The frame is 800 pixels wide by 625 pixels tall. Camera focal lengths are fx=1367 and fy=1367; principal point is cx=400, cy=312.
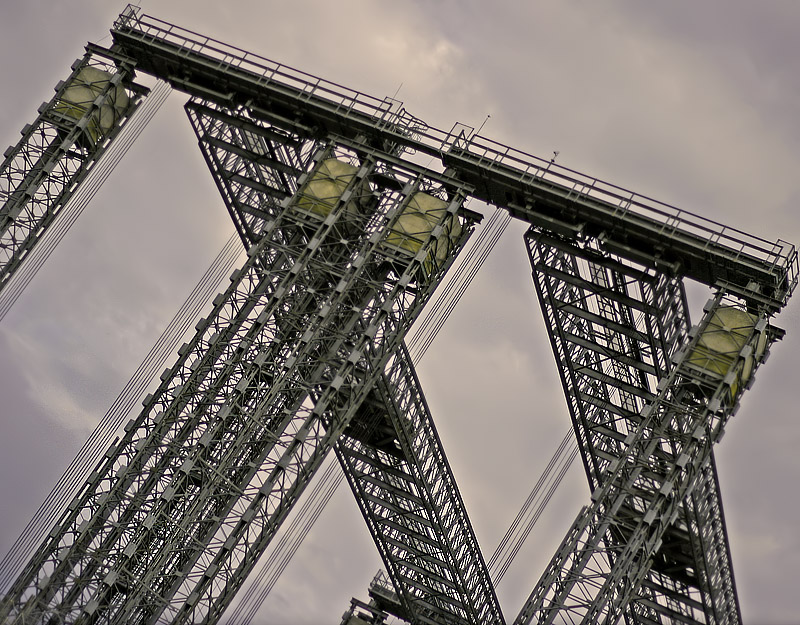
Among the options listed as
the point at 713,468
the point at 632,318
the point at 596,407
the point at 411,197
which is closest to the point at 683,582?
the point at 713,468

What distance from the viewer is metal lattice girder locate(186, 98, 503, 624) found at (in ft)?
184

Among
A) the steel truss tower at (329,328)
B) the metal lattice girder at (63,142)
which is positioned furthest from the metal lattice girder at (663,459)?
the metal lattice girder at (63,142)

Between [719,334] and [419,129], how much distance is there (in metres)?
13.8

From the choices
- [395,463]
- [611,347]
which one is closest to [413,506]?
[395,463]

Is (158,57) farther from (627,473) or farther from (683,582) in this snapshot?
(683,582)

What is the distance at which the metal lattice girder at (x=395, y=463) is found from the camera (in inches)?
2211

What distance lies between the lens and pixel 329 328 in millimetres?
51312

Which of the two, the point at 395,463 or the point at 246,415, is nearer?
the point at 246,415

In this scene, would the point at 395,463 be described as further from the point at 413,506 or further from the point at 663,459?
the point at 663,459

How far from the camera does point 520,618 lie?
47.8 meters

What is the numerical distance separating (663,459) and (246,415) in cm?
1588

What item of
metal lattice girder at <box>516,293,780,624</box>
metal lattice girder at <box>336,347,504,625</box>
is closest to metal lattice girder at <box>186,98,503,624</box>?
metal lattice girder at <box>336,347,504,625</box>

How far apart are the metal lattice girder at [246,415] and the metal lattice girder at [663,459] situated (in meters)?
9.25

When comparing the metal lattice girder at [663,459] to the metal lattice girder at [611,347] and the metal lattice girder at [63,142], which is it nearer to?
the metal lattice girder at [611,347]
